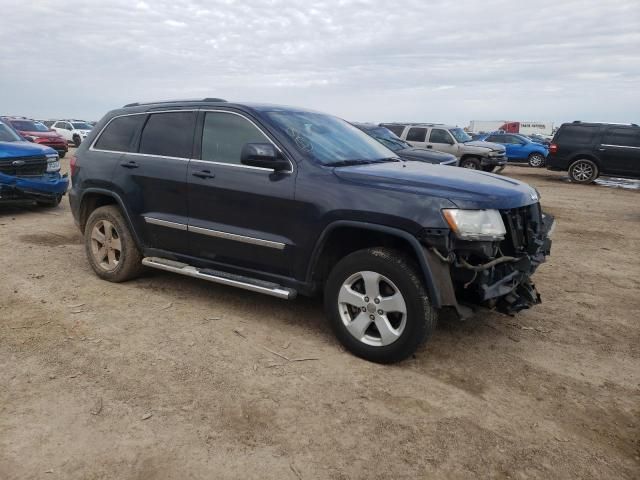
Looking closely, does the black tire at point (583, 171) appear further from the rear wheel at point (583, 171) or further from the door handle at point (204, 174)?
the door handle at point (204, 174)

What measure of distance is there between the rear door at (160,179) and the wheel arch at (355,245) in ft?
4.52

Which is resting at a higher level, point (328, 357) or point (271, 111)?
point (271, 111)

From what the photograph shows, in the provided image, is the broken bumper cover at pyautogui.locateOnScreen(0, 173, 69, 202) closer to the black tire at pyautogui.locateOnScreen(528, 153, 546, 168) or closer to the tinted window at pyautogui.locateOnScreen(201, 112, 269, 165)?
the tinted window at pyautogui.locateOnScreen(201, 112, 269, 165)

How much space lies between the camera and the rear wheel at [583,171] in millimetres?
16562

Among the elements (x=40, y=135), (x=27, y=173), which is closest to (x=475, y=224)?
(x=27, y=173)

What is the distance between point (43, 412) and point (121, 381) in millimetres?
495

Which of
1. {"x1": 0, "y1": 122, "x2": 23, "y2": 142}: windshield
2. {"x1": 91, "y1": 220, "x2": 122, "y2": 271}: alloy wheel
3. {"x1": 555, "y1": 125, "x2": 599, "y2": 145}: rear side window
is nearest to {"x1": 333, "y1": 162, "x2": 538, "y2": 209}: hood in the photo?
{"x1": 91, "y1": 220, "x2": 122, "y2": 271}: alloy wheel

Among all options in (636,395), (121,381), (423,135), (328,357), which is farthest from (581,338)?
(423,135)

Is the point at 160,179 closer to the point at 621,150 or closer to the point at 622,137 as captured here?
the point at 621,150

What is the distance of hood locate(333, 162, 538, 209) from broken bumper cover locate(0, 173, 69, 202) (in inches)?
271

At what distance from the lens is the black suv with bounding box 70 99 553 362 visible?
11.5ft

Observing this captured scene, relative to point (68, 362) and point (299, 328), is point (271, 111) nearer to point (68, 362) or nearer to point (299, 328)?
point (299, 328)

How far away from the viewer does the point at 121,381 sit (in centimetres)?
341

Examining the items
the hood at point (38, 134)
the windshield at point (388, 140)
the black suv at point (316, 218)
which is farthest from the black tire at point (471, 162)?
the hood at point (38, 134)
